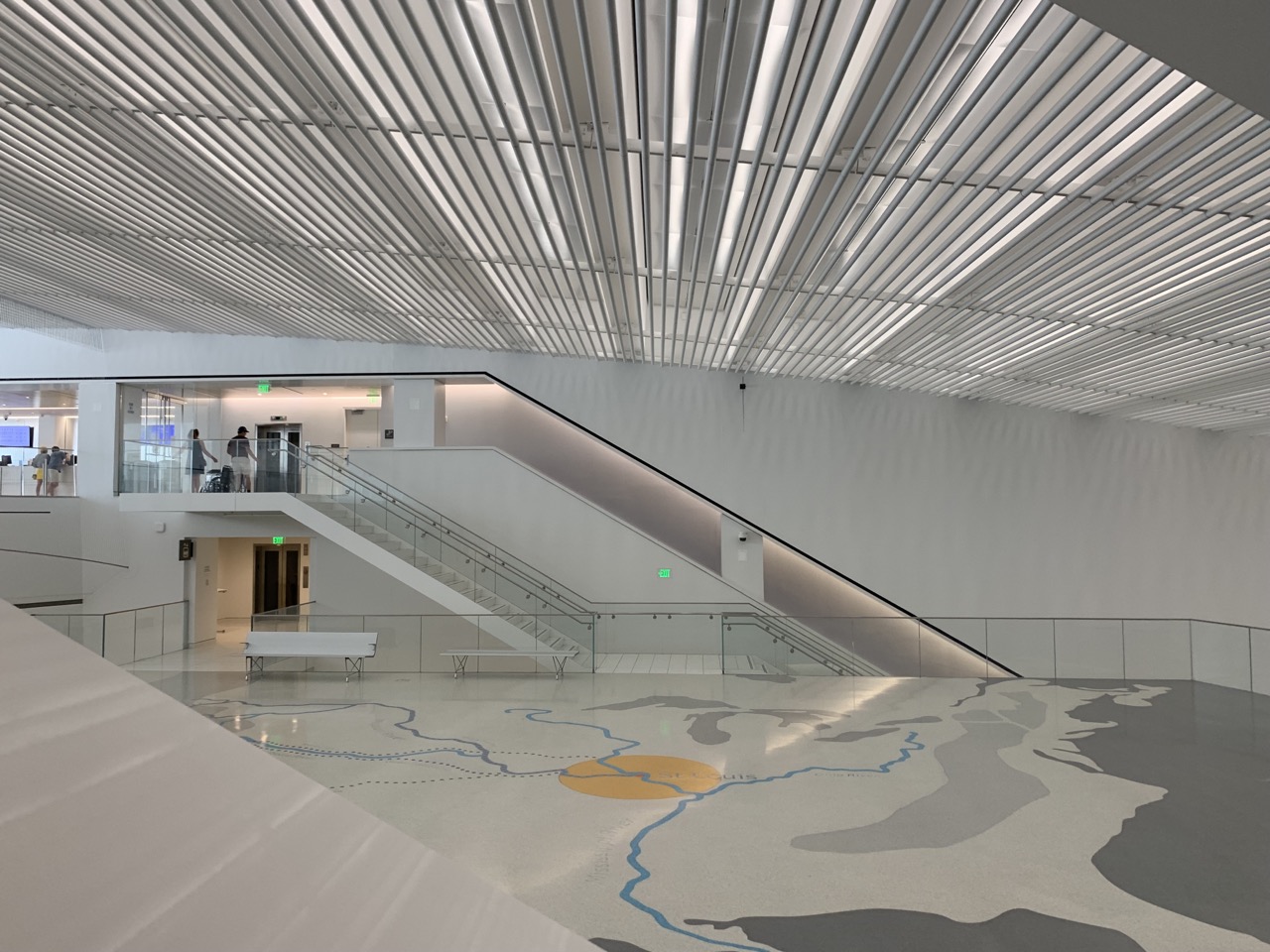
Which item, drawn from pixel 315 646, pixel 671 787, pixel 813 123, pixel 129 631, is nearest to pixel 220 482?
pixel 129 631

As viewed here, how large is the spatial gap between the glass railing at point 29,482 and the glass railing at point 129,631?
5.36 m

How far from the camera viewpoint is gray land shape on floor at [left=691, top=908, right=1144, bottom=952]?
400 centimetres

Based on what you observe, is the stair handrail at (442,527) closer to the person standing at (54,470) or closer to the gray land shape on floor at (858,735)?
the gray land shape on floor at (858,735)

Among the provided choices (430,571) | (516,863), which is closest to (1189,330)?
(516,863)

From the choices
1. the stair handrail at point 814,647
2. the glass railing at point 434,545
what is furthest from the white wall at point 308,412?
the stair handrail at point 814,647

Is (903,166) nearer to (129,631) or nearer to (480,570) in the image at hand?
(480,570)

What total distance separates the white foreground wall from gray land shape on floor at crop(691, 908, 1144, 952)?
39.0 ft

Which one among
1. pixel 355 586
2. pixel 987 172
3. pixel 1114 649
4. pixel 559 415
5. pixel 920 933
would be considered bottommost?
pixel 920 933

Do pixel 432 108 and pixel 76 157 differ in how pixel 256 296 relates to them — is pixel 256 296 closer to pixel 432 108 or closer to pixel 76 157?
pixel 76 157

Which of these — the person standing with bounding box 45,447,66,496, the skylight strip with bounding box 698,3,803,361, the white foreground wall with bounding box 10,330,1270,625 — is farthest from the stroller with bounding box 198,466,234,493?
the skylight strip with bounding box 698,3,803,361

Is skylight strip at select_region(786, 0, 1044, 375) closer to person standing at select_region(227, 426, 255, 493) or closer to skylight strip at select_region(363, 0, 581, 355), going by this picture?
skylight strip at select_region(363, 0, 581, 355)

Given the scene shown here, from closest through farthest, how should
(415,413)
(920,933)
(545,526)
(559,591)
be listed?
1. (920,933)
2. (559,591)
3. (545,526)
4. (415,413)

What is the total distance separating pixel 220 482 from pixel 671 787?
1236 cm

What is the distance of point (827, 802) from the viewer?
6.25m
